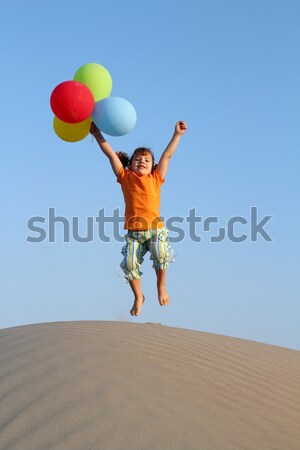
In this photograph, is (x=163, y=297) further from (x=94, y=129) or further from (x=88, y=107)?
(x=88, y=107)

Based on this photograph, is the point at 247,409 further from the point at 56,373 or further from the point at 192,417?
the point at 56,373

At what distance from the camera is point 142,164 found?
8281 millimetres

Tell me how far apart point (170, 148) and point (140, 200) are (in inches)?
31.8

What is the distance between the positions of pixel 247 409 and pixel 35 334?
111 inches

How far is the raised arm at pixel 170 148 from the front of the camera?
27.3ft

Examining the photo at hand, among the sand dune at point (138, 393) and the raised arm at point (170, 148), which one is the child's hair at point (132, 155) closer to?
the raised arm at point (170, 148)

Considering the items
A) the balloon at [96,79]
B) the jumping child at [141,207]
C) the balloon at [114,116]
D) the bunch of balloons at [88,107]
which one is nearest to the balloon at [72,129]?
the bunch of balloons at [88,107]

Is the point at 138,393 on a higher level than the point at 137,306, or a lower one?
lower

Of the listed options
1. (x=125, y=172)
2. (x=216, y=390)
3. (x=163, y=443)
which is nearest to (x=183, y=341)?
(x=216, y=390)

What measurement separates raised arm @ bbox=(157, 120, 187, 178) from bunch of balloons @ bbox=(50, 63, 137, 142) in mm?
624

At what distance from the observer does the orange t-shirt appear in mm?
8133

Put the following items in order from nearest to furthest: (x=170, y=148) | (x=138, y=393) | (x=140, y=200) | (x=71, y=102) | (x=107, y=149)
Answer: (x=138, y=393), (x=71, y=102), (x=140, y=200), (x=107, y=149), (x=170, y=148)

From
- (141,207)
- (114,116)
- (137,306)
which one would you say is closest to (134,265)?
(137,306)

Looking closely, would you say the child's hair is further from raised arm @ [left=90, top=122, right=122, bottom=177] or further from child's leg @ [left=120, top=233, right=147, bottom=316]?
child's leg @ [left=120, top=233, right=147, bottom=316]
